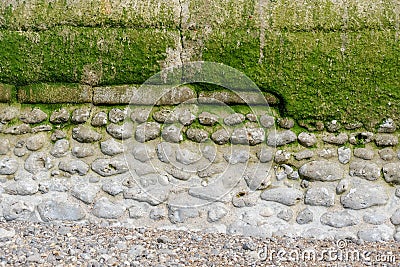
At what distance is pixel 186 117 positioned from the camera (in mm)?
4699

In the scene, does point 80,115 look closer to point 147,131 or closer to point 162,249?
point 147,131

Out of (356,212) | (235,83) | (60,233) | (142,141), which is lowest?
(60,233)

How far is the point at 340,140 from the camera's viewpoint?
15.2 feet

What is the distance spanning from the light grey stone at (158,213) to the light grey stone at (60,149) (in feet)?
2.77

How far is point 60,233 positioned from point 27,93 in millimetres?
1184

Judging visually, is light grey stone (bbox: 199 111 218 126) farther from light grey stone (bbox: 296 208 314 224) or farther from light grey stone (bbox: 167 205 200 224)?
light grey stone (bbox: 296 208 314 224)

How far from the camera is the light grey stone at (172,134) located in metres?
4.69

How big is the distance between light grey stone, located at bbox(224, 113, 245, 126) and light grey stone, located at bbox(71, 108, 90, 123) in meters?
1.10

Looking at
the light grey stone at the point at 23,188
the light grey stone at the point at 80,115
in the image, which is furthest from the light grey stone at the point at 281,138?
the light grey stone at the point at 23,188

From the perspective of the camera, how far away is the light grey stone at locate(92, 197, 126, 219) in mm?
4703

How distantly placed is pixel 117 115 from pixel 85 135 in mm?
297

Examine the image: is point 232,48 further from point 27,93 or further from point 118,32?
point 27,93

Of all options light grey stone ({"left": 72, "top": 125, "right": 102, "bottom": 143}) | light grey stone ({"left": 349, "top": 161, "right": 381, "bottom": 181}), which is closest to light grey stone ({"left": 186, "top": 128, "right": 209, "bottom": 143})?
light grey stone ({"left": 72, "top": 125, "right": 102, "bottom": 143})

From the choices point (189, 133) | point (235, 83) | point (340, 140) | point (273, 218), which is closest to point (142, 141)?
point (189, 133)
